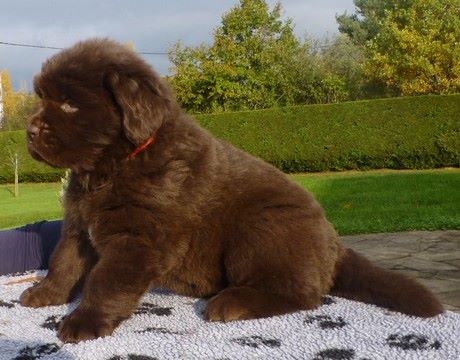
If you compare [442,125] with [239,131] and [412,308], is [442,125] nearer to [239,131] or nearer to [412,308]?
[239,131]

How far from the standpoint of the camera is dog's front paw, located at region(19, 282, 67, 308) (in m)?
2.26

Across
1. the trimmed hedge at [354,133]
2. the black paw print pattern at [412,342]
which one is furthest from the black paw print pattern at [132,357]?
the trimmed hedge at [354,133]

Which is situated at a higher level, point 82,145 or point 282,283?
point 82,145

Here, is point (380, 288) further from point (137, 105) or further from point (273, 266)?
point (137, 105)

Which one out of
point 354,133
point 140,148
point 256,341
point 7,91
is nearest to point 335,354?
point 256,341

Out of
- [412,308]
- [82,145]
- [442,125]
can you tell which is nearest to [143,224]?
[82,145]

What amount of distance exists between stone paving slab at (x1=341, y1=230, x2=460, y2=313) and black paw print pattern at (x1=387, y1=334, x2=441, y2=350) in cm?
210

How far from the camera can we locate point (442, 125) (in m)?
14.9

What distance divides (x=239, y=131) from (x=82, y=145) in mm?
15111

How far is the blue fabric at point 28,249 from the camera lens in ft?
10.9

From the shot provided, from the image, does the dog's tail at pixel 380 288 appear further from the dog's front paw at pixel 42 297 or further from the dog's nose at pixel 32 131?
the dog's nose at pixel 32 131

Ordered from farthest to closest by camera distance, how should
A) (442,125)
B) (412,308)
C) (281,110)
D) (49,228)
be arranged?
(281,110) → (442,125) → (49,228) → (412,308)

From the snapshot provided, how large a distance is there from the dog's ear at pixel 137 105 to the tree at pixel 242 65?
2085 centimetres

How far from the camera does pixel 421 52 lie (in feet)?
70.7
